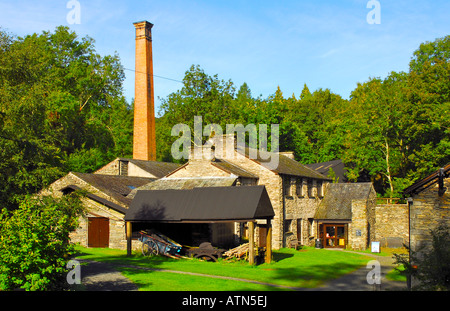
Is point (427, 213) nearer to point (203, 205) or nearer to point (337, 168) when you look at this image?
point (203, 205)

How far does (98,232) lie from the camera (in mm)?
33031

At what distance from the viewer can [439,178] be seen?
19.4m

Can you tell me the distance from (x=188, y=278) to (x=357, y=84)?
2908 inches

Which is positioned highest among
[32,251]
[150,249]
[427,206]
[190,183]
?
[190,183]

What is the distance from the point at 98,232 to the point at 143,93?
2383cm

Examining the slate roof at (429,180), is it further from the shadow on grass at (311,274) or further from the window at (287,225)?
the window at (287,225)

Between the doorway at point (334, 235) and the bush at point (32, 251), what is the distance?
2756cm

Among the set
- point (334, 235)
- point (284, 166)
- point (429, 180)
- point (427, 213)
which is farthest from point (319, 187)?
point (429, 180)

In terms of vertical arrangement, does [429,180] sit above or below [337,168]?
below

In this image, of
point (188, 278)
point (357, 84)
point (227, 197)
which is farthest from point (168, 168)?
point (357, 84)

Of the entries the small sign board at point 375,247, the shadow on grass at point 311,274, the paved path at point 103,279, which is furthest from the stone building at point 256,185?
the paved path at point 103,279

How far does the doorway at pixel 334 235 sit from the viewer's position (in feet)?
126

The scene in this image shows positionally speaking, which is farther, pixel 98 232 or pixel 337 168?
pixel 337 168

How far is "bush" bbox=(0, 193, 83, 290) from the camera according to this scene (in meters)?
14.5
